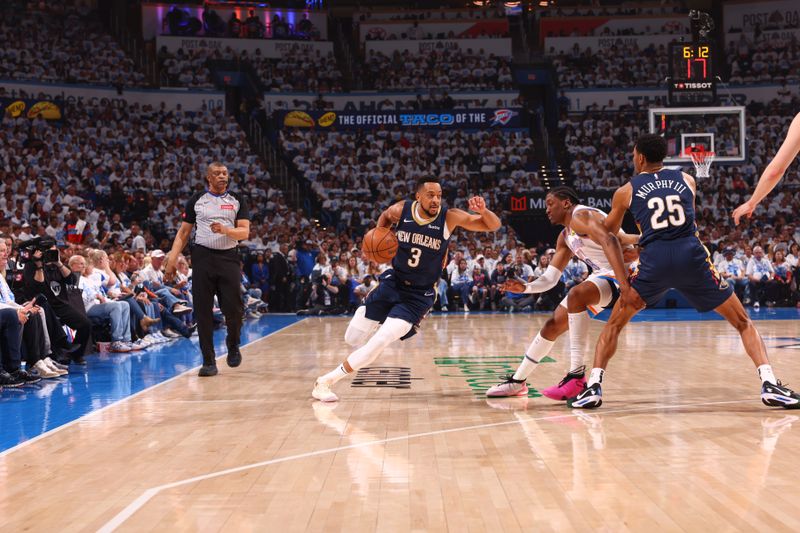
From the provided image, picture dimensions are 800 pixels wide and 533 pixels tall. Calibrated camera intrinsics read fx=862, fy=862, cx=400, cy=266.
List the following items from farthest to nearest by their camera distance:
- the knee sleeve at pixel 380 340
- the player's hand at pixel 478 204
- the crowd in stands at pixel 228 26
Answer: the crowd in stands at pixel 228 26 → the knee sleeve at pixel 380 340 → the player's hand at pixel 478 204

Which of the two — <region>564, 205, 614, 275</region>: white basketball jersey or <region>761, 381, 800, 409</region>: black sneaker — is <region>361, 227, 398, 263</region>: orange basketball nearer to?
<region>564, 205, 614, 275</region>: white basketball jersey

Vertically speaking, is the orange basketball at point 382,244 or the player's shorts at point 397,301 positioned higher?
the orange basketball at point 382,244

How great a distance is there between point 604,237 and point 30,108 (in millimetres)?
23241

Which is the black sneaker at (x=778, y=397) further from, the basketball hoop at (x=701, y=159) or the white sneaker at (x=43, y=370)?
the basketball hoop at (x=701, y=159)

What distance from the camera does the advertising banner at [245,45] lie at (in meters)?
31.9

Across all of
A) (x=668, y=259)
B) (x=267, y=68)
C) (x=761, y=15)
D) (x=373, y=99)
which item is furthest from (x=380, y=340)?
(x=761, y=15)

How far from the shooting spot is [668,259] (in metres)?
5.85

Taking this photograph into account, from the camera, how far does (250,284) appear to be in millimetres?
20297

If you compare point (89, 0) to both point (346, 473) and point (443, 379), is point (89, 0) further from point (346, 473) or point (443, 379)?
point (346, 473)

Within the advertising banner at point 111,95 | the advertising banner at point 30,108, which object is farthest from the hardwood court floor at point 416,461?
the advertising banner at point 111,95

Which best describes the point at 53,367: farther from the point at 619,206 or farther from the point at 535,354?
the point at 619,206

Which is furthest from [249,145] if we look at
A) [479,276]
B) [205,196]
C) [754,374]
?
[754,374]

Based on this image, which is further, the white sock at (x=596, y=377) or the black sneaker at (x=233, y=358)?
the black sneaker at (x=233, y=358)

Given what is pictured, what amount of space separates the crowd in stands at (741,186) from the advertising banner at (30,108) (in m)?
16.1
